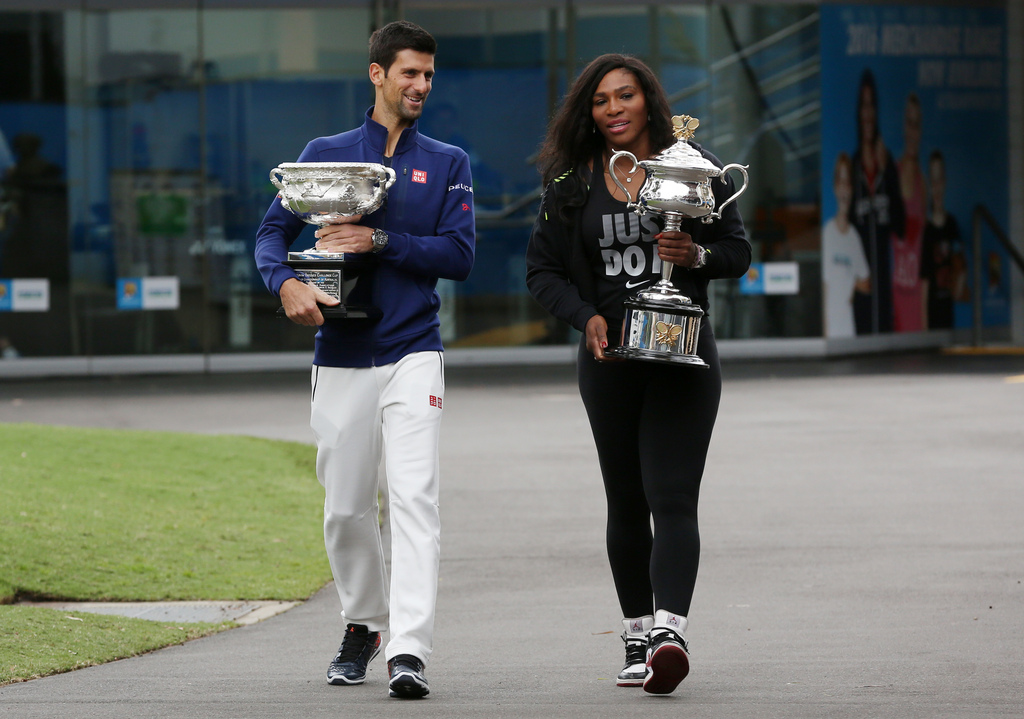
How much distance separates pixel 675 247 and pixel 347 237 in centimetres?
97

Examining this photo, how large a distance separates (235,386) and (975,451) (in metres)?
9.85

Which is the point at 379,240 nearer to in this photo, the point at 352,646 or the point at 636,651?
the point at 352,646

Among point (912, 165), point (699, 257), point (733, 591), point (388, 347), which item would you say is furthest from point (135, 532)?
point (912, 165)

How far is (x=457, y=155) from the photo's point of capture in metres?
4.96

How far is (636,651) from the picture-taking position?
474 centimetres

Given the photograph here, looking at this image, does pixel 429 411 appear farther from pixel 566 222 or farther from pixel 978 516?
pixel 978 516

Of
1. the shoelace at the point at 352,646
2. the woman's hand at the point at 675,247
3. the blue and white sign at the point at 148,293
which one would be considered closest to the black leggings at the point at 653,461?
the woman's hand at the point at 675,247

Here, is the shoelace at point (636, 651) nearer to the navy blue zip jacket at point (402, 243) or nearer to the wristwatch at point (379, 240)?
the navy blue zip jacket at point (402, 243)

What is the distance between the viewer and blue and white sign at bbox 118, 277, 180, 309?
20797mm

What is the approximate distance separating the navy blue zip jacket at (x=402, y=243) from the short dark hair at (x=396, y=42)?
21cm

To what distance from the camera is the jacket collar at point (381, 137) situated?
491 cm

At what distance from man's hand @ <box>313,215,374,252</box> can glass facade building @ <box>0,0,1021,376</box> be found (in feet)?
52.2

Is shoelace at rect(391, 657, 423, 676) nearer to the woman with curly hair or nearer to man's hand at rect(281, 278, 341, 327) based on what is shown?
the woman with curly hair

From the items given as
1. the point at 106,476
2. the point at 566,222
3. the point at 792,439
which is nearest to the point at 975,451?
the point at 792,439
